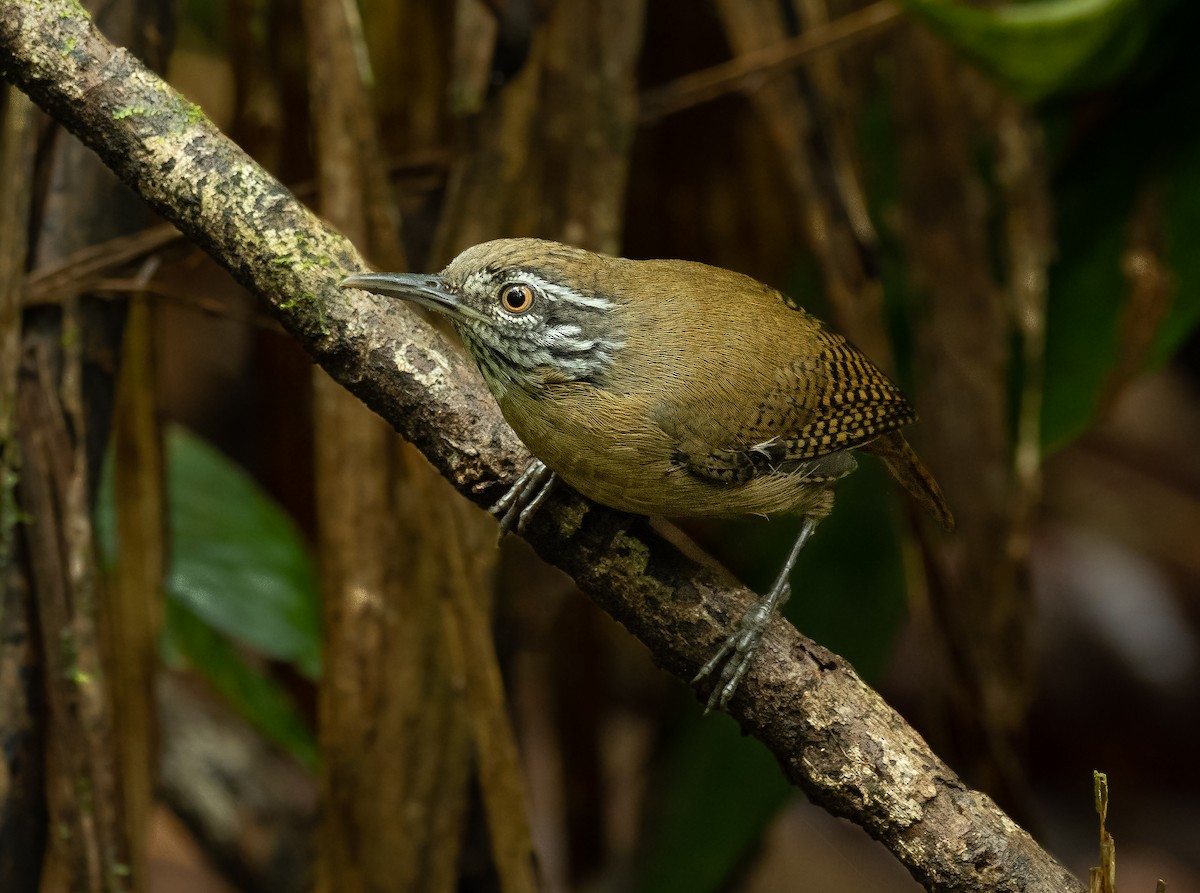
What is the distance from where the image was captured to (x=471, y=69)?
10.3 ft

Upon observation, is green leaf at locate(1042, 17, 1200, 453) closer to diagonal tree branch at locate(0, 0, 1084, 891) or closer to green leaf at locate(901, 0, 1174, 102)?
green leaf at locate(901, 0, 1174, 102)

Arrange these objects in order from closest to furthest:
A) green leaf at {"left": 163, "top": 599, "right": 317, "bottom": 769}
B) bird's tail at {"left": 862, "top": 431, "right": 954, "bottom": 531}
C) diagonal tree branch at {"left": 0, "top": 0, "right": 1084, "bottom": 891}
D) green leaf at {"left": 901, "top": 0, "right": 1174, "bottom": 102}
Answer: diagonal tree branch at {"left": 0, "top": 0, "right": 1084, "bottom": 891}, bird's tail at {"left": 862, "top": 431, "right": 954, "bottom": 531}, green leaf at {"left": 901, "top": 0, "right": 1174, "bottom": 102}, green leaf at {"left": 163, "top": 599, "right": 317, "bottom": 769}

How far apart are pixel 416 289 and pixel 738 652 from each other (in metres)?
0.81

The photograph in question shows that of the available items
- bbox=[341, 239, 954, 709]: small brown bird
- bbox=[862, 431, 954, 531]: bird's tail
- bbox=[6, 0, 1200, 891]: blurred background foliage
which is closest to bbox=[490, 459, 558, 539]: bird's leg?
bbox=[341, 239, 954, 709]: small brown bird

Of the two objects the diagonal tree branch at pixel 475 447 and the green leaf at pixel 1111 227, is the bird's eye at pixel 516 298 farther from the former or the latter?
the green leaf at pixel 1111 227

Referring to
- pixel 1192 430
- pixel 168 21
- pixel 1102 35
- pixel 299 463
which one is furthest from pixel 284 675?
pixel 1192 430

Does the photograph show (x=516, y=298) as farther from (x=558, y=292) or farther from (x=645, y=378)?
(x=645, y=378)

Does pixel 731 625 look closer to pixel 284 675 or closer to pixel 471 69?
pixel 471 69

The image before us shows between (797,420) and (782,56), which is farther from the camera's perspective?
(782,56)

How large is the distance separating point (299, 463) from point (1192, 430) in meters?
5.06

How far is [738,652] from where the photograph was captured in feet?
6.65

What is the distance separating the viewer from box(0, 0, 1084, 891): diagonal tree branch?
181 cm

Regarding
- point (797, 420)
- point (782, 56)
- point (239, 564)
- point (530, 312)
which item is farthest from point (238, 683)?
point (782, 56)

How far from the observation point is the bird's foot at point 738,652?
79.3 inches
